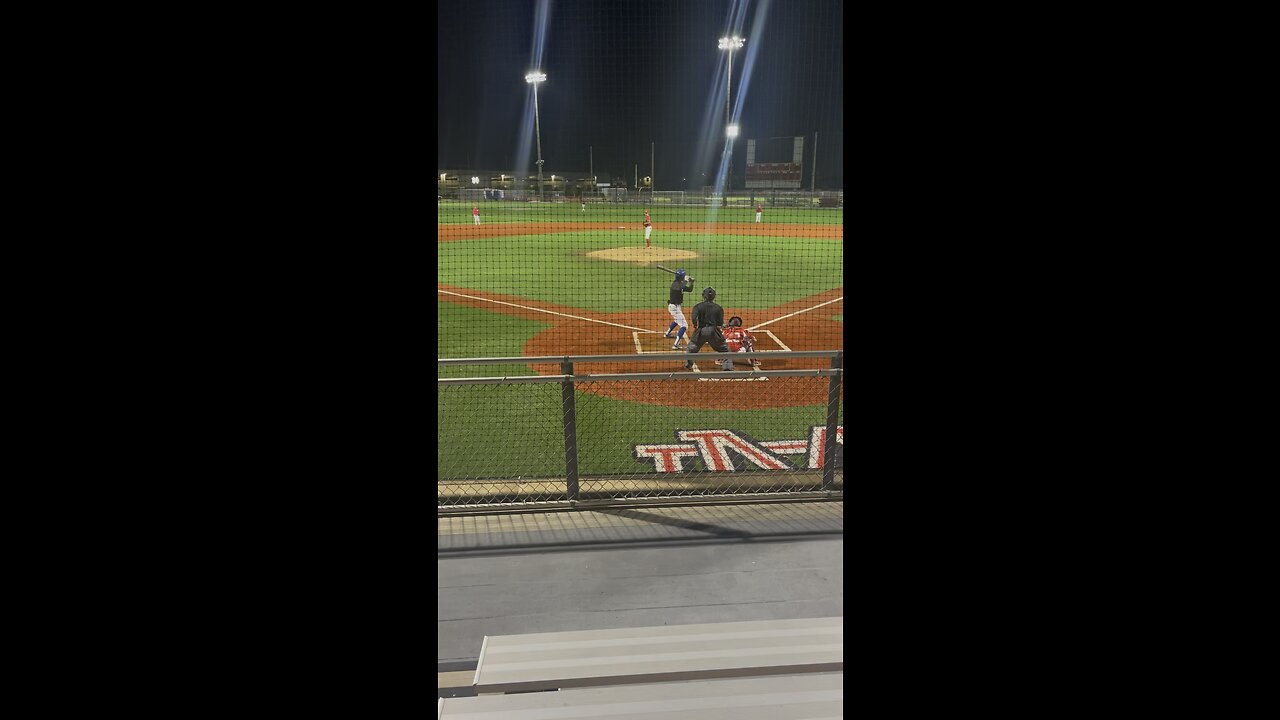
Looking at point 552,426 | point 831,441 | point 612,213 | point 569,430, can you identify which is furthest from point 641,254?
point 569,430

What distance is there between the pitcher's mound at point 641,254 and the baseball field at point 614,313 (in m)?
0.07

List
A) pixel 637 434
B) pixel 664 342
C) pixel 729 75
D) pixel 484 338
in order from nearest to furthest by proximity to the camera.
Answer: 1. pixel 637 434
2. pixel 664 342
3. pixel 484 338
4. pixel 729 75

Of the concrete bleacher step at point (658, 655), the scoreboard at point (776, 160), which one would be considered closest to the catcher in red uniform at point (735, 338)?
the concrete bleacher step at point (658, 655)

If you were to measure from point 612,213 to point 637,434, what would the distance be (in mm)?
30749

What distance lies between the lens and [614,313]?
17156 millimetres

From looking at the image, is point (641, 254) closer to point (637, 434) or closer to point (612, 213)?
point (612, 213)

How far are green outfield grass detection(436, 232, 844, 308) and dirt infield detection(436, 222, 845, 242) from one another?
959 millimetres

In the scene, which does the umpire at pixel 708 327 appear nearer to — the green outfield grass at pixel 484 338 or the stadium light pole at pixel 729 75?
the green outfield grass at pixel 484 338

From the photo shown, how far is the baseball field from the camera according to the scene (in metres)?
8.30
